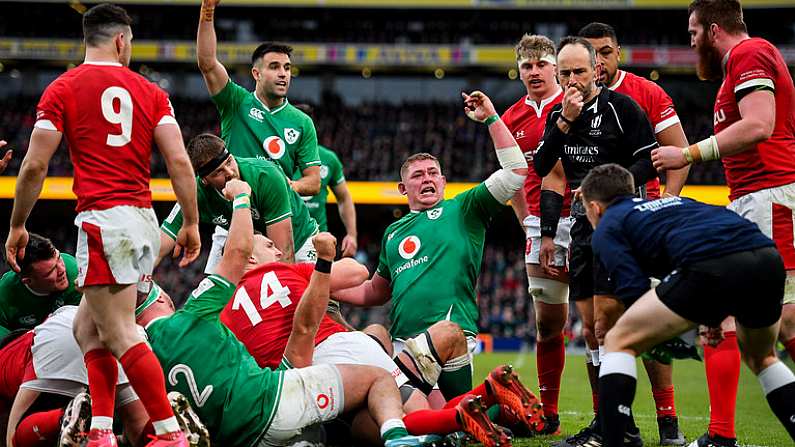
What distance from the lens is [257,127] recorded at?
7.55m

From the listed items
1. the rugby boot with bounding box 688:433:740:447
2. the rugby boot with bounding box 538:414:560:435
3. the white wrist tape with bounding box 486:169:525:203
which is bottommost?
the rugby boot with bounding box 538:414:560:435

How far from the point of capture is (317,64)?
3269cm

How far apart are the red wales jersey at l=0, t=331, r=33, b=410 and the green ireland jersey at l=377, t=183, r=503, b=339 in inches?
93.5

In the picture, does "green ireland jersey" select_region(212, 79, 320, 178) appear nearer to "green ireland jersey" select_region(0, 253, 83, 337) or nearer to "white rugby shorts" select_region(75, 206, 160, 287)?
"green ireland jersey" select_region(0, 253, 83, 337)

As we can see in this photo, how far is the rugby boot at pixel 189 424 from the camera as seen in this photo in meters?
4.43

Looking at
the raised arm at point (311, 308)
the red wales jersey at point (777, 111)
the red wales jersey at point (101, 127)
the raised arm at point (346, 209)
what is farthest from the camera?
the raised arm at point (346, 209)

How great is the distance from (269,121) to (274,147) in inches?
9.2

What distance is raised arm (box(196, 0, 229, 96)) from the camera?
6.38m

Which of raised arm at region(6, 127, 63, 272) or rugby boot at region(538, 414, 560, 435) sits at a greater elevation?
raised arm at region(6, 127, 63, 272)

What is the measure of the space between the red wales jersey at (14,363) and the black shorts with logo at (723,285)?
386 centimetres

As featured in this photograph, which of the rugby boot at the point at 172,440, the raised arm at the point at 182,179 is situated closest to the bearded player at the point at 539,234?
the raised arm at the point at 182,179

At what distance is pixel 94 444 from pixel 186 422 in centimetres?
50

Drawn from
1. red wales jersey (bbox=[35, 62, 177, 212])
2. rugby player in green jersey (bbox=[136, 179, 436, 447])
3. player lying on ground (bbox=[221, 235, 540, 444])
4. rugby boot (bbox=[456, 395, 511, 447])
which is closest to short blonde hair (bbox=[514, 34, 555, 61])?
player lying on ground (bbox=[221, 235, 540, 444])

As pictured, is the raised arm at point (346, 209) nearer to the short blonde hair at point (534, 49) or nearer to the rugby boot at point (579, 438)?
the short blonde hair at point (534, 49)
